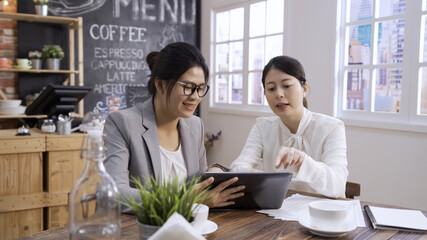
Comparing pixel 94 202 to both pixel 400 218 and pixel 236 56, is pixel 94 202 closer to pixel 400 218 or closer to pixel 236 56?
pixel 400 218

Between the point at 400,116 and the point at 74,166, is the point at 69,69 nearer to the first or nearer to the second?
the point at 74,166

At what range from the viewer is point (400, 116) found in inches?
128

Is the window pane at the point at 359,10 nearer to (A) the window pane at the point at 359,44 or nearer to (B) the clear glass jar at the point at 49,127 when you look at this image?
(A) the window pane at the point at 359,44

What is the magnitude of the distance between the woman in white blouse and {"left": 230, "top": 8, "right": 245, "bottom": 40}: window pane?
2.88m

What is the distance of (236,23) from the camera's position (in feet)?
16.5

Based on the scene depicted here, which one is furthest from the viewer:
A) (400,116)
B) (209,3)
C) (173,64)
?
(209,3)

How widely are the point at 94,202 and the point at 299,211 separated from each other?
817 mm

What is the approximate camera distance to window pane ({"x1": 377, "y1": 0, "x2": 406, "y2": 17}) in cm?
327

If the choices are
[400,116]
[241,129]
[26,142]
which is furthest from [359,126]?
[26,142]

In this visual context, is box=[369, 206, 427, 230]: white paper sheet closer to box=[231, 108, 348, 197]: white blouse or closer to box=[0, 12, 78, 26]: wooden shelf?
box=[231, 108, 348, 197]: white blouse

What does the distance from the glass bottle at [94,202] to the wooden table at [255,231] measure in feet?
0.87

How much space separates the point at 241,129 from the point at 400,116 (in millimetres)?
1997

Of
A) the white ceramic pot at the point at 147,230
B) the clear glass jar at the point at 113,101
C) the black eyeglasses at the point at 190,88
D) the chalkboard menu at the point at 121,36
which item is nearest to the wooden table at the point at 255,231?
the white ceramic pot at the point at 147,230

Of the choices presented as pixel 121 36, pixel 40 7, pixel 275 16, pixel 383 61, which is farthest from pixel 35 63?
pixel 383 61
